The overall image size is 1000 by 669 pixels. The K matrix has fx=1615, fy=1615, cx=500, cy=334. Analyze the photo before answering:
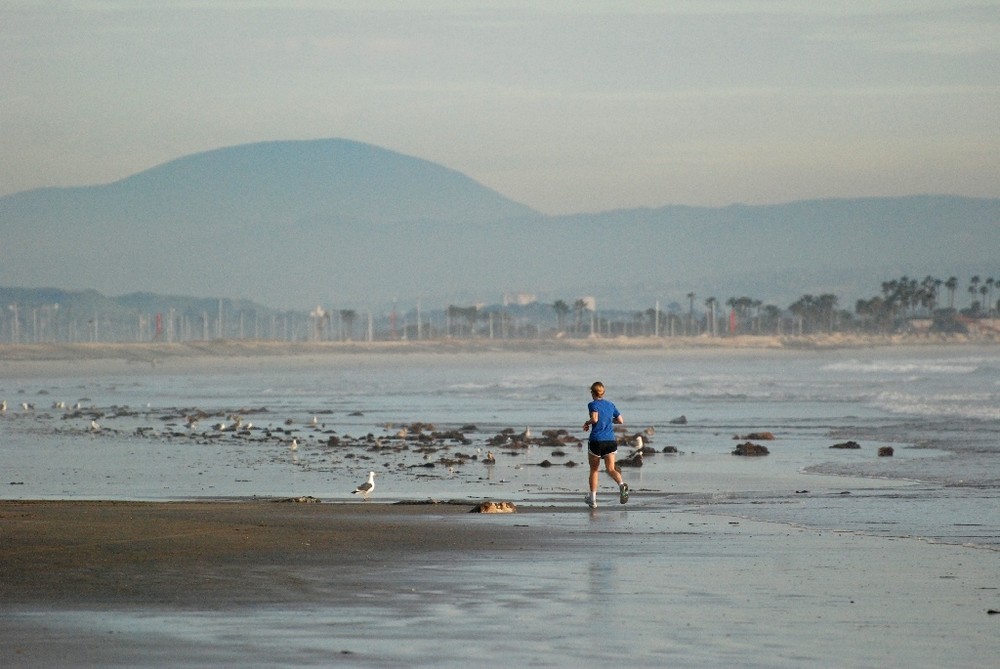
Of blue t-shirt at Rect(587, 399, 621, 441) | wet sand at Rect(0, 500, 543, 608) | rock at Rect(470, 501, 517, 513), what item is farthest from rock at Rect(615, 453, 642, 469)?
rock at Rect(470, 501, 517, 513)

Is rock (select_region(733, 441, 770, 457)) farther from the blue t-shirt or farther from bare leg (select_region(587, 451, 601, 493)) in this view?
bare leg (select_region(587, 451, 601, 493))

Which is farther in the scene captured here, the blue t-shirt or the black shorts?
the blue t-shirt

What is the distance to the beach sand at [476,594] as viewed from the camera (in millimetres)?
9719

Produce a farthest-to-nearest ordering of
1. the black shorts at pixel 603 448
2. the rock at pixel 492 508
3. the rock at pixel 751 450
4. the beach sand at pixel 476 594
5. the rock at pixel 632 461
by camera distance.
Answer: the rock at pixel 751 450
the rock at pixel 632 461
the black shorts at pixel 603 448
the rock at pixel 492 508
the beach sand at pixel 476 594

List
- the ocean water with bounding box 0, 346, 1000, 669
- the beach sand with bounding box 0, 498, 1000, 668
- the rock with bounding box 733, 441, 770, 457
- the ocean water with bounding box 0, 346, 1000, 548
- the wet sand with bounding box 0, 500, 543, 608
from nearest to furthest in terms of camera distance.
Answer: the beach sand with bounding box 0, 498, 1000, 668 → the ocean water with bounding box 0, 346, 1000, 669 → the wet sand with bounding box 0, 500, 543, 608 → the ocean water with bounding box 0, 346, 1000, 548 → the rock with bounding box 733, 441, 770, 457

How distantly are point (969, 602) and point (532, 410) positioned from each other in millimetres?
41079

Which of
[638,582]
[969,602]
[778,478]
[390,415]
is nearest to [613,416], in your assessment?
[778,478]

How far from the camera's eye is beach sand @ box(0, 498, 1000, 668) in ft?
31.9

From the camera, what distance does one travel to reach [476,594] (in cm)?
1212

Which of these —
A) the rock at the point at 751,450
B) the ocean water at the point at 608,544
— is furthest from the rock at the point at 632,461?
the rock at the point at 751,450

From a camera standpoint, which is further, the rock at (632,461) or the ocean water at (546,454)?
the rock at (632,461)

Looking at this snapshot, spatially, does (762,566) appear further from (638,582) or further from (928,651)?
(928,651)

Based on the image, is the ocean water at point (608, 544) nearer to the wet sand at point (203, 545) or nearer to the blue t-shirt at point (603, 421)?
the wet sand at point (203, 545)

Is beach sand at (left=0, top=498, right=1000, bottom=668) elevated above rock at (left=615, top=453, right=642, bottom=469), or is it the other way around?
beach sand at (left=0, top=498, right=1000, bottom=668)
